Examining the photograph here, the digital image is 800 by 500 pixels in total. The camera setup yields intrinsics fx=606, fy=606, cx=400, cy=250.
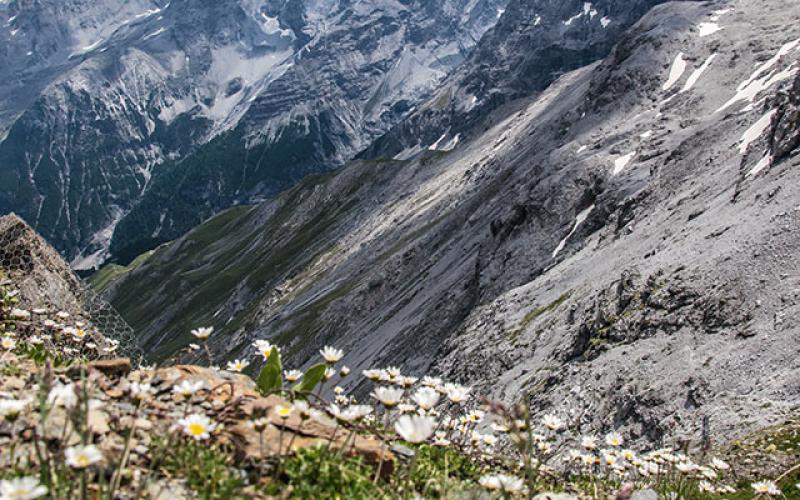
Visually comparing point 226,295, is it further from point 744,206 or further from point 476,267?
point 744,206

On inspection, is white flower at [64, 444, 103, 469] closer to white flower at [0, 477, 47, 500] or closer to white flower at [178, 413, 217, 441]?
white flower at [0, 477, 47, 500]

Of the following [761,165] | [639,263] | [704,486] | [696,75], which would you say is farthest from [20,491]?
[696,75]

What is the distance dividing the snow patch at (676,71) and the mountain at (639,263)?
301 mm

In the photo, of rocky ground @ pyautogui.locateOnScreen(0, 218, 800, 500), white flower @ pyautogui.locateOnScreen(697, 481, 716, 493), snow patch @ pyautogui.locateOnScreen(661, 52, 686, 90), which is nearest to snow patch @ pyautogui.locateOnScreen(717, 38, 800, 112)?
snow patch @ pyautogui.locateOnScreen(661, 52, 686, 90)

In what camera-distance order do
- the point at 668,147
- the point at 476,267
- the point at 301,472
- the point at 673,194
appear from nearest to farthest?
the point at 301,472 < the point at 673,194 < the point at 668,147 < the point at 476,267

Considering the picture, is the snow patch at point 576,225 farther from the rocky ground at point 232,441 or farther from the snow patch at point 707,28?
the rocky ground at point 232,441

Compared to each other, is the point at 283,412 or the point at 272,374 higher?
the point at 283,412

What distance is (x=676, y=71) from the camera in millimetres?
59688

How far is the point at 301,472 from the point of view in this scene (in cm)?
481

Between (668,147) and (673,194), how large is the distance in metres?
9.22

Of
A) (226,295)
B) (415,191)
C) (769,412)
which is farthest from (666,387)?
(226,295)

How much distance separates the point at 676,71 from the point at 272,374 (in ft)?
206

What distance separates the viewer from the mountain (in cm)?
1988

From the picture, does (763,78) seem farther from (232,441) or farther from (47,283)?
(232,441)
